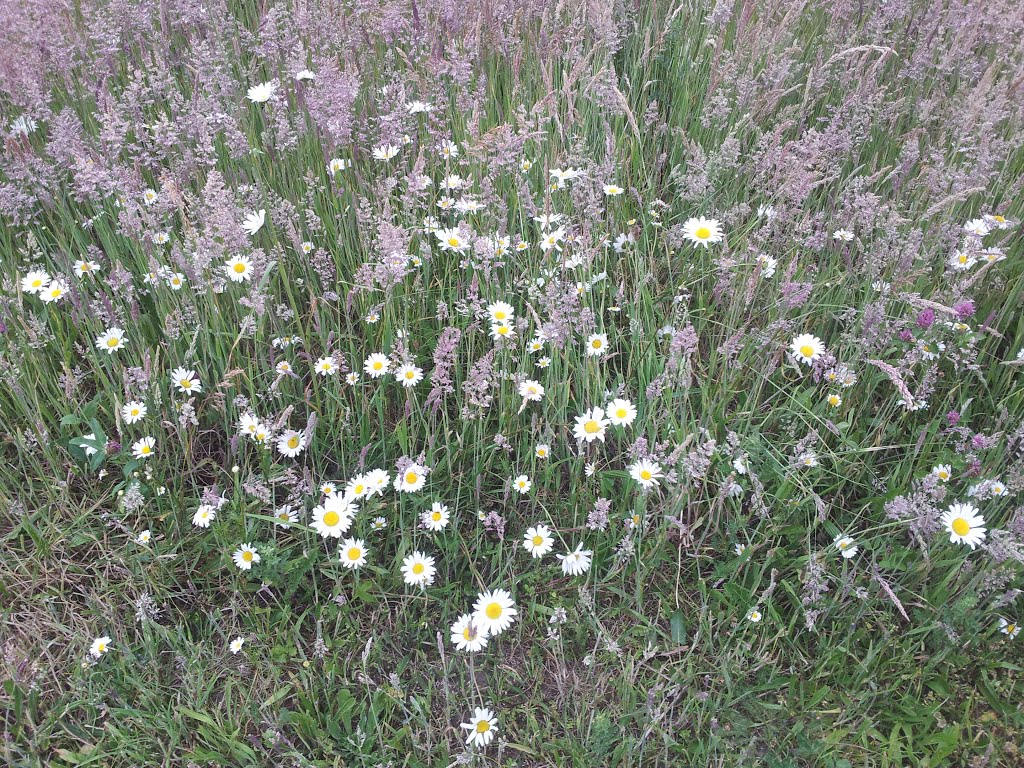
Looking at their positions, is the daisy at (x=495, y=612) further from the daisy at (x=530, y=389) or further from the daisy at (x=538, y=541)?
the daisy at (x=530, y=389)

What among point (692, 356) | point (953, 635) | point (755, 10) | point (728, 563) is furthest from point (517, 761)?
point (755, 10)

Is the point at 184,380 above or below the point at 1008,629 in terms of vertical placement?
above

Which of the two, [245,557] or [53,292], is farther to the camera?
[53,292]

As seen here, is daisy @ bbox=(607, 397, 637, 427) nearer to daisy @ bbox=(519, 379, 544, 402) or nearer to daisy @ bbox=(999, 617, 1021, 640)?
daisy @ bbox=(519, 379, 544, 402)

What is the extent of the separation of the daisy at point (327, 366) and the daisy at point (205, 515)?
492mm

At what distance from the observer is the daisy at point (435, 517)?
73.0 inches

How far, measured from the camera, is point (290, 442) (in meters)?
1.99

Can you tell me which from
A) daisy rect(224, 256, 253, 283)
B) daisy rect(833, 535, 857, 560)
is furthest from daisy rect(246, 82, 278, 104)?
daisy rect(833, 535, 857, 560)

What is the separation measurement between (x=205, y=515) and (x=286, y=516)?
0.23 metres

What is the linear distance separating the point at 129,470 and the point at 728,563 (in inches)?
69.1

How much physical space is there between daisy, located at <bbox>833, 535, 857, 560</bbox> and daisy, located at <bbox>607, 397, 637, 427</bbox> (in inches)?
25.1

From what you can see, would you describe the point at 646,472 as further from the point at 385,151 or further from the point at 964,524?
the point at 385,151

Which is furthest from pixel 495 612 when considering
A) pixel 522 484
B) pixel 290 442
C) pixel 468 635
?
pixel 290 442

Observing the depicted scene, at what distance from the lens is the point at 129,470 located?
77.7 inches
